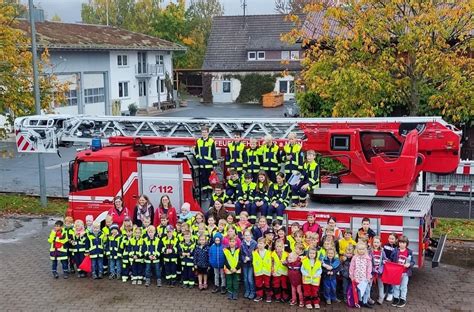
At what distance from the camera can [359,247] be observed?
965cm

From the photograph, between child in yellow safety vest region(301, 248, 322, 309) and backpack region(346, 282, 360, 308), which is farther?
backpack region(346, 282, 360, 308)

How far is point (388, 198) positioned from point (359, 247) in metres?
1.86

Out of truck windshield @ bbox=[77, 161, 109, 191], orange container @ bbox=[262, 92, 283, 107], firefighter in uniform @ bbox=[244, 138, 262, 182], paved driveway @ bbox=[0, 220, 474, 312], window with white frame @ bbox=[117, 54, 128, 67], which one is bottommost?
paved driveway @ bbox=[0, 220, 474, 312]

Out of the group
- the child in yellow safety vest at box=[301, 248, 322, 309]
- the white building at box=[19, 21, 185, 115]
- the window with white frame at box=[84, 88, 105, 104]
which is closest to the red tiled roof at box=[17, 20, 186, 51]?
the white building at box=[19, 21, 185, 115]

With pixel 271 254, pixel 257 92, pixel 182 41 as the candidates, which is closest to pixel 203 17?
pixel 182 41

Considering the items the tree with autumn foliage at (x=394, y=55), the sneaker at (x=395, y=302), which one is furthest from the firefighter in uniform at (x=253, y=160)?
the tree with autumn foliage at (x=394, y=55)

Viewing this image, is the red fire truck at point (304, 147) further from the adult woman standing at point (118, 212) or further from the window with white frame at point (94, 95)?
the window with white frame at point (94, 95)

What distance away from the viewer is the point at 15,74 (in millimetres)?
16875

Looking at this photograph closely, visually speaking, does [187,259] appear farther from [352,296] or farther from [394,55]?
[394,55]

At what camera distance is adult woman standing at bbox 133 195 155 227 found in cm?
1163

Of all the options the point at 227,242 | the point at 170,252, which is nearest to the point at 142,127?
the point at 170,252

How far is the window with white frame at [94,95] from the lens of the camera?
39.4 metres

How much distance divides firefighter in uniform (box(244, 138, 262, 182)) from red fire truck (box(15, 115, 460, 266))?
0.57 meters

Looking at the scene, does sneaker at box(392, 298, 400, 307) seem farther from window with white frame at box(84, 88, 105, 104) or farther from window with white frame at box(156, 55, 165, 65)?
window with white frame at box(156, 55, 165, 65)
